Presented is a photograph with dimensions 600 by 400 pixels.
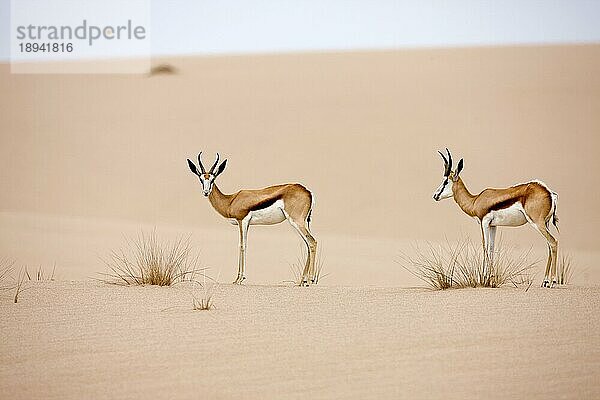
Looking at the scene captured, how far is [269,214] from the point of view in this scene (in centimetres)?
810

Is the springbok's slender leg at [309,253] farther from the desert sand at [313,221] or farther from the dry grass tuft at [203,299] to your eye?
the dry grass tuft at [203,299]

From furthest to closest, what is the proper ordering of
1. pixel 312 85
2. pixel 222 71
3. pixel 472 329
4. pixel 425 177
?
pixel 222 71 < pixel 312 85 < pixel 425 177 < pixel 472 329

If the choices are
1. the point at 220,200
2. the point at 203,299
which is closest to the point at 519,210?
the point at 220,200

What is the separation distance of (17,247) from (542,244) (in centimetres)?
855

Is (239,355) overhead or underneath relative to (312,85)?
underneath

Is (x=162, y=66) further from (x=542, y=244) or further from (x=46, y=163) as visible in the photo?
(x=542, y=244)

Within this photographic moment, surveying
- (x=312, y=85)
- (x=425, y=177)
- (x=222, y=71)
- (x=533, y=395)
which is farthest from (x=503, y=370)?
(x=222, y=71)

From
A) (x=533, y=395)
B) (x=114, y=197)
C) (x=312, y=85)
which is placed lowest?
(x=533, y=395)

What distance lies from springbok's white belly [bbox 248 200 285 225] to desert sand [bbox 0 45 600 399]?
940 millimetres

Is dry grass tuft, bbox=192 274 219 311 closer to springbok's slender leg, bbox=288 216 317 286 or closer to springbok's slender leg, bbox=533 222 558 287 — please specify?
springbok's slender leg, bbox=288 216 317 286

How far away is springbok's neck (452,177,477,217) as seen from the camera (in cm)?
808

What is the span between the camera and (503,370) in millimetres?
4355

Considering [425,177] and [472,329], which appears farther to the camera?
[425,177]

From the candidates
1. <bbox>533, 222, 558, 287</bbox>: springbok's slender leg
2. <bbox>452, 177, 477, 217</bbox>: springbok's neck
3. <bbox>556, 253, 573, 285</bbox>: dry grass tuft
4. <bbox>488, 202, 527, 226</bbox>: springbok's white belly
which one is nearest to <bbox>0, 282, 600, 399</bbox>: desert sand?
<bbox>533, 222, 558, 287</bbox>: springbok's slender leg
